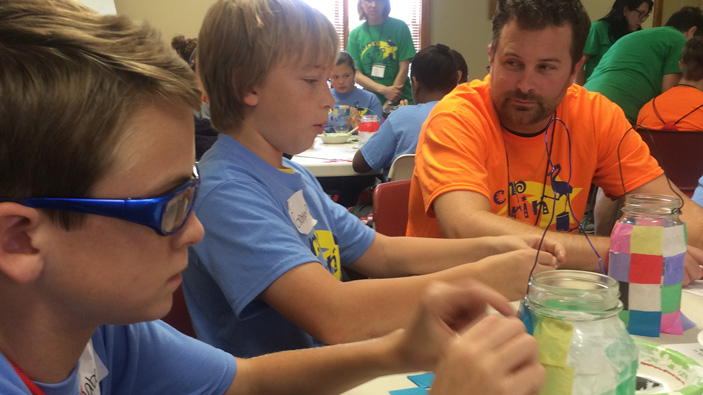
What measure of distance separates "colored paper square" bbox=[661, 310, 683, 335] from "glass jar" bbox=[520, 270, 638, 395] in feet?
1.40

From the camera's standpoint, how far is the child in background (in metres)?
5.14

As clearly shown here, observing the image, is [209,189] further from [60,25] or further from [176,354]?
[60,25]

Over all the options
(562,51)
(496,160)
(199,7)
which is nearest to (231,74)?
(496,160)

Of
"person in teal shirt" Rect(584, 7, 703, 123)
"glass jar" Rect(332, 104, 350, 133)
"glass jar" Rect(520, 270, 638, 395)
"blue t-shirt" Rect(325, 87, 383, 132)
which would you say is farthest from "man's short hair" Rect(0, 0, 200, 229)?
"blue t-shirt" Rect(325, 87, 383, 132)

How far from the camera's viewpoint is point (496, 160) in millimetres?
1960

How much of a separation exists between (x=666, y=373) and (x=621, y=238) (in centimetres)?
27

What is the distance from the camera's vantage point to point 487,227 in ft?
5.49

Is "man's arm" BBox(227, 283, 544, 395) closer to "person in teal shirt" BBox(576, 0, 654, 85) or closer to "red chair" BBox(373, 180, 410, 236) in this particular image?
"red chair" BBox(373, 180, 410, 236)

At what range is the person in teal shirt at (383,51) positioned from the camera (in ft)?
20.4

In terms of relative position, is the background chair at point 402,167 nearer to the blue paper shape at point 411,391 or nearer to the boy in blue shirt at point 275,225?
the boy in blue shirt at point 275,225

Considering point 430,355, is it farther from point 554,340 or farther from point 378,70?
point 378,70

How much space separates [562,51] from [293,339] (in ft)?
4.17

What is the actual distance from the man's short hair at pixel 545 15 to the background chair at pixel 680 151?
4.99ft

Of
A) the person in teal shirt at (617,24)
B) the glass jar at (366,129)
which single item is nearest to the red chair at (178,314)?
the glass jar at (366,129)
